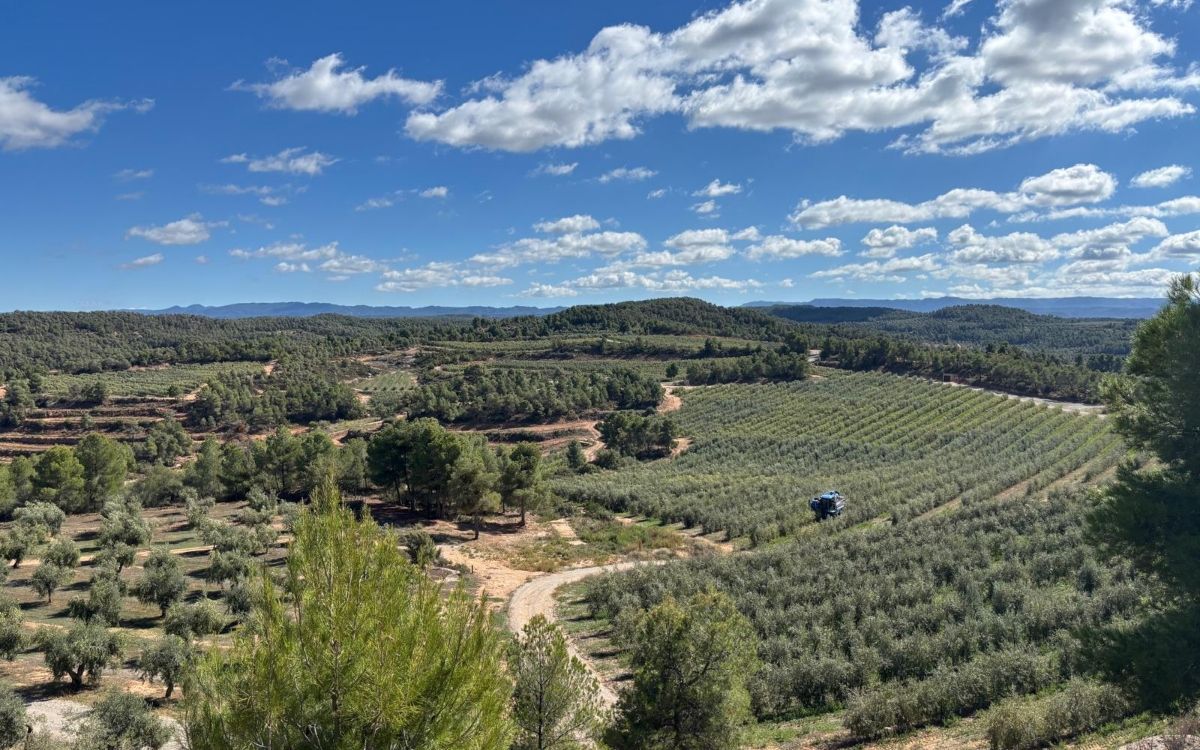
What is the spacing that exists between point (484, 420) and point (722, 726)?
81602mm

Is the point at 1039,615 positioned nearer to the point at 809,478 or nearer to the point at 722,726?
the point at 722,726

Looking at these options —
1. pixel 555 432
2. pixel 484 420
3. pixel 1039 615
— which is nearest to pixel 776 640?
pixel 1039 615

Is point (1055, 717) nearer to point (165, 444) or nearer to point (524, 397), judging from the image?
point (524, 397)

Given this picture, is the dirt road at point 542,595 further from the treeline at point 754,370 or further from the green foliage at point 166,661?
the treeline at point 754,370

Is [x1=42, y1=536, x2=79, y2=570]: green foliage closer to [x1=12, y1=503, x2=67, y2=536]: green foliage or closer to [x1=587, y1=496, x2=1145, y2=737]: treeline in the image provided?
[x1=12, y1=503, x2=67, y2=536]: green foliage

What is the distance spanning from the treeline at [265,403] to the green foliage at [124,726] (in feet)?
274

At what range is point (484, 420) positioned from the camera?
92875 millimetres

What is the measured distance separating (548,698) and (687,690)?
10.1 ft

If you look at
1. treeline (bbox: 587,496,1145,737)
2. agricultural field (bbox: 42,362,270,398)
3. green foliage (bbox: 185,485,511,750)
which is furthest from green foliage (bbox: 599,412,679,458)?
green foliage (bbox: 185,485,511,750)

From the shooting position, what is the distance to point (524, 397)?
94.0 m

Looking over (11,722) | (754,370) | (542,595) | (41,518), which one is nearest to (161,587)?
(11,722)

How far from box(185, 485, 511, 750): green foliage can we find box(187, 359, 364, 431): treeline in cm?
9414

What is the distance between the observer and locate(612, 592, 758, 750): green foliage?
534 inches

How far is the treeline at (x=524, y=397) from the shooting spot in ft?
305
